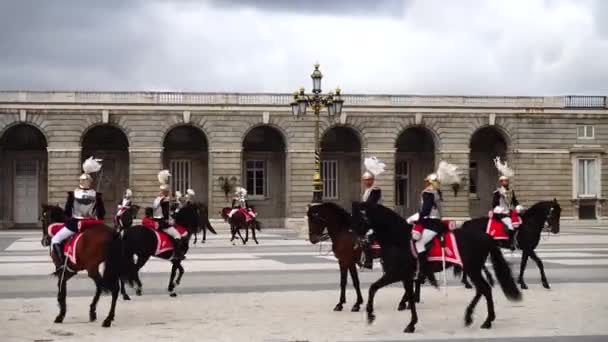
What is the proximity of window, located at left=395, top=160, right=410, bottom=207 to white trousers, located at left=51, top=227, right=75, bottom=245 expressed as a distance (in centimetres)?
3608

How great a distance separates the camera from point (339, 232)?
37.9 ft

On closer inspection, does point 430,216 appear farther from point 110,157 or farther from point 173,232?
point 110,157

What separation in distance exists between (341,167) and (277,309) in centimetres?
3453

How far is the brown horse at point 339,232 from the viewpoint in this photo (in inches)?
450

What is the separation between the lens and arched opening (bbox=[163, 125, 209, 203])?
44.2m

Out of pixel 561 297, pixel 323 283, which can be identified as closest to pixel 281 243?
pixel 323 283

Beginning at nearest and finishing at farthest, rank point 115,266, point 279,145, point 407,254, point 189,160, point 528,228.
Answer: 1. point 407,254
2. point 115,266
3. point 528,228
4. point 189,160
5. point 279,145

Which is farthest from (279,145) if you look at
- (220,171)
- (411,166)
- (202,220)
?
(202,220)

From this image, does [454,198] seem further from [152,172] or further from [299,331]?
[299,331]

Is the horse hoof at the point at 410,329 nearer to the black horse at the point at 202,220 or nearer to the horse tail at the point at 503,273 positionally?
the horse tail at the point at 503,273

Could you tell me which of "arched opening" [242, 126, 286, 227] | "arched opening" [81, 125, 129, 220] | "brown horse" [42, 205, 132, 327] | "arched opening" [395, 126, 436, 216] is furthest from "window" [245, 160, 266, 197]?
"brown horse" [42, 205, 132, 327]

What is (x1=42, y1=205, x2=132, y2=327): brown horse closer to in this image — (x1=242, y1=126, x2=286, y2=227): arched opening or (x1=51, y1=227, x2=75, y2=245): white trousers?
(x1=51, y1=227, x2=75, y2=245): white trousers

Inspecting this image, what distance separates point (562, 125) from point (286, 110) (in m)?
13.7

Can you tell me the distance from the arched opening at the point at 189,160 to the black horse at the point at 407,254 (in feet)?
113
